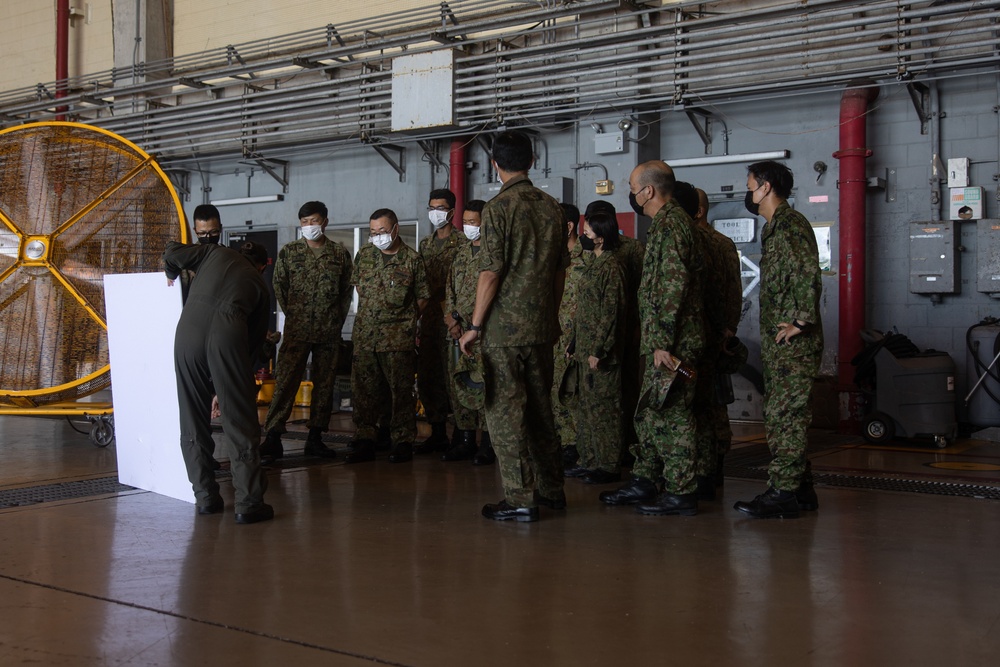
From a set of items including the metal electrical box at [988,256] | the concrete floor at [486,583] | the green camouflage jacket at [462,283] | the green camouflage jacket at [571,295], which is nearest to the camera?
the concrete floor at [486,583]

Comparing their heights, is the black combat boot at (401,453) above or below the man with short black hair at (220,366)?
below

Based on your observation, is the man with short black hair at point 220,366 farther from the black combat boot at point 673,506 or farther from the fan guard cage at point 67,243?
the fan guard cage at point 67,243

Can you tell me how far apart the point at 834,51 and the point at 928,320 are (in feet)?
7.24

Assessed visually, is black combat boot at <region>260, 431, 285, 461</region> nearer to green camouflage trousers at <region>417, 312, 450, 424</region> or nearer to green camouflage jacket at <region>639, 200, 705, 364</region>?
green camouflage trousers at <region>417, 312, 450, 424</region>

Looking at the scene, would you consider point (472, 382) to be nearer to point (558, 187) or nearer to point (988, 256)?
point (988, 256)

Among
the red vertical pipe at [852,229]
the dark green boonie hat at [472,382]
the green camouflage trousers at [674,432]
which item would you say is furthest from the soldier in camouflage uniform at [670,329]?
the red vertical pipe at [852,229]

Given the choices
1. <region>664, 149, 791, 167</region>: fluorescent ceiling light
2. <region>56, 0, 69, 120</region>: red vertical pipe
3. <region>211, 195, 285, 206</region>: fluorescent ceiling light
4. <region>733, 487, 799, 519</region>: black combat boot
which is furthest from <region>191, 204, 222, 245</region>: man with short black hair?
<region>56, 0, 69, 120</region>: red vertical pipe

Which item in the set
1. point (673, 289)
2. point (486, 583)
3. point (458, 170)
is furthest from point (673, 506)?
point (458, 170)

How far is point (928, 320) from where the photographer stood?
7.64 meters

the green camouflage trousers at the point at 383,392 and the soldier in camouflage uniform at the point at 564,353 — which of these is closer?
the soldier in camouflage uniform at the point at 564,353

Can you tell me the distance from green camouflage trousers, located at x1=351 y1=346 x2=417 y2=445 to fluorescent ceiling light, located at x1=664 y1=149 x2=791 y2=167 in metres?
3.70

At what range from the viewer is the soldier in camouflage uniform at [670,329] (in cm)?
407

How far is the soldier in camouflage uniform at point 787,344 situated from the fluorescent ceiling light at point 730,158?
13.5 ft

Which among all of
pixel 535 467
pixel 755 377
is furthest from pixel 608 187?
pixel 535 467
